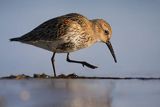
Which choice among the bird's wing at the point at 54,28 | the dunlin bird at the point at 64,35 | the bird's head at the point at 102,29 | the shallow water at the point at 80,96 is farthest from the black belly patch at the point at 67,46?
the shallow water at the point at 80,96

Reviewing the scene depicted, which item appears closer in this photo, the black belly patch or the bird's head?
the black belly patch

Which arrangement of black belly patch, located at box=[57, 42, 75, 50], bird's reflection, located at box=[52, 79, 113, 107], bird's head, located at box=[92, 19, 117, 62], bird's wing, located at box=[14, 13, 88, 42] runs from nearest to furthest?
bird's reflection, located at box=[52, 79, 113, 107] → black belly patch, located at box=[57, 42, 75, 50] → bird's wing, located at box=[14, 13, 88, 42] → bird's head, located at box=[92, 19, 117, 62]

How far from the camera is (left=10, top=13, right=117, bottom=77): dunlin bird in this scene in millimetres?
13039

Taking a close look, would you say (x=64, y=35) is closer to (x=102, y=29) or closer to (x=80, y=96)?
(x=102, y=29)

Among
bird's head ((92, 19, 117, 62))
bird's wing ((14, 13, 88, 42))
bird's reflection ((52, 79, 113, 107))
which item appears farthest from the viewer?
bird's head ((92, 19, 117, 62))

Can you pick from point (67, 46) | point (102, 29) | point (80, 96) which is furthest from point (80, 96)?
point (102, 29)

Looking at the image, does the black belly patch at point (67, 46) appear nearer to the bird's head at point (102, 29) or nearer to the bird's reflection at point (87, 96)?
the bird's head at point (102, 29)

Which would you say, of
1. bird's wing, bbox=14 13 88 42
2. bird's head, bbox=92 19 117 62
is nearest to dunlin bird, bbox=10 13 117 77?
bird's wing, bbox=14 13 88 42

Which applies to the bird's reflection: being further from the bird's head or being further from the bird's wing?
the bird's head

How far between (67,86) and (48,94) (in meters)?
1.61

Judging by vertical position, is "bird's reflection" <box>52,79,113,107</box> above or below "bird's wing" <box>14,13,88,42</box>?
below

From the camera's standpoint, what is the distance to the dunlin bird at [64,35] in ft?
42.8

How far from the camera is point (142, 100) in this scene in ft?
23.3

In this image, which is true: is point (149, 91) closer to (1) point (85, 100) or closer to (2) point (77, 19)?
(1) point (85, 100)
